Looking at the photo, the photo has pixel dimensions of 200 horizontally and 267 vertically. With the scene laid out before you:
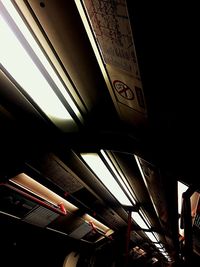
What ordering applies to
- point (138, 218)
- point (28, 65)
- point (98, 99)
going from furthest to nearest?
point (138, 218) < point (98, 99) < point (28, 65)

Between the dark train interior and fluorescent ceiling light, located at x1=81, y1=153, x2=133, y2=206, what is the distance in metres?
0.03

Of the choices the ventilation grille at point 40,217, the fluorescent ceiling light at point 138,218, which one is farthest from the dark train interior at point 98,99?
the fluorescent ceiling light at point 138,218

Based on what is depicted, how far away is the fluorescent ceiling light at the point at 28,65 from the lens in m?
1.01

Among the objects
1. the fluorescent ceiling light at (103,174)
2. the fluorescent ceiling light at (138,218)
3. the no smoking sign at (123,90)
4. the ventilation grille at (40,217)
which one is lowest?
the ventilation grille at (40,217)

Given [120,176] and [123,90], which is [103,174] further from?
[123,90]

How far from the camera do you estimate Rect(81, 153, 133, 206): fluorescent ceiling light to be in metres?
2.38

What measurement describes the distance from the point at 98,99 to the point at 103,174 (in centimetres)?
142

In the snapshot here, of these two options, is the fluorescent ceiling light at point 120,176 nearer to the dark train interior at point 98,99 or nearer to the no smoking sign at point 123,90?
the dark train interior at point 98,99

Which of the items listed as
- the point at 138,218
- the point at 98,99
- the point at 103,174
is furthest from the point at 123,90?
the point at 138,218

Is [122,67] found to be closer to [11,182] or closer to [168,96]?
[168,96]

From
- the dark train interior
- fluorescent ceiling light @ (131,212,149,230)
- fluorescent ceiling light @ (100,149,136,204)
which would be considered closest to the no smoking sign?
the dark train interior

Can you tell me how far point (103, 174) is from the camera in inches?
111

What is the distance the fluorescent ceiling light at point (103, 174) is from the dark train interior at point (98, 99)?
1.1 inches

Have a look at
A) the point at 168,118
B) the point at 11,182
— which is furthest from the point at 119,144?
the point at 11,182
